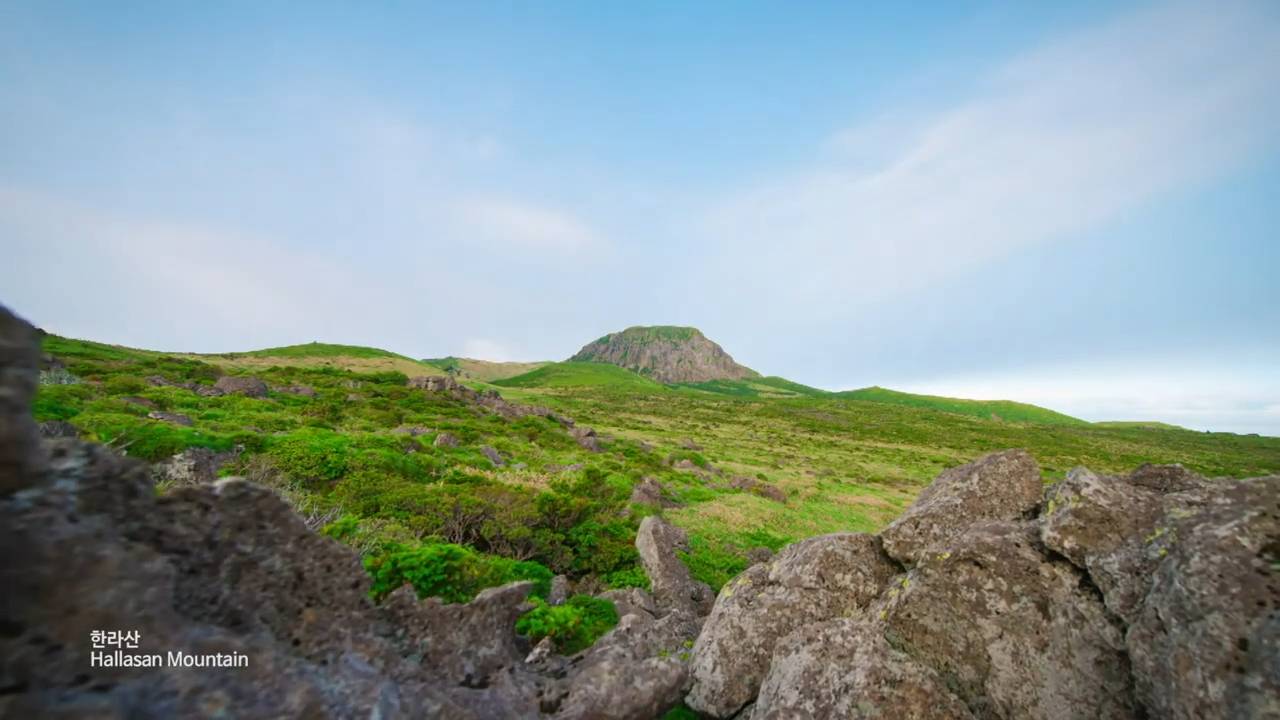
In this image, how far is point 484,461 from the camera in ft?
99.1

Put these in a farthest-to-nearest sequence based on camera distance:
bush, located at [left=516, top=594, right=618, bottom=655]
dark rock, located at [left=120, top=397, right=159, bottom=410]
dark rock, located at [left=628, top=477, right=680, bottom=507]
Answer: dark rock, located at [left=628, top=477, right=680, bottom=507] < dark rock, located at [left=120, top=397, right=159, bottom=410] < bush, located at [left=516, top=594, right=618, bottom=655]

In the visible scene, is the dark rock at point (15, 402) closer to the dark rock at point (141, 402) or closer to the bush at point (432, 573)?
the bush at point (432, 573)

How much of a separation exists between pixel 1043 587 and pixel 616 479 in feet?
87.3

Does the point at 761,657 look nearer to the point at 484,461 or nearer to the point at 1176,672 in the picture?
the point at 1176,672

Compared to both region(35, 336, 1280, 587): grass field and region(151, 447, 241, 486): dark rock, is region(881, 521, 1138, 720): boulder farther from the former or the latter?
region(151, 447, 241, 486): dark rock

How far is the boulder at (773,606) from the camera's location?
8828 millimetres

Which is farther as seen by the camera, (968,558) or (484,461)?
(484,461)

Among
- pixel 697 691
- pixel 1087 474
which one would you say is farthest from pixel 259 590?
pixel 1087 474

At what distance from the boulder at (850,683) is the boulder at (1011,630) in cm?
70

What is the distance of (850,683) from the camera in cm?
689

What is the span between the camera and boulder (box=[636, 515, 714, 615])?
53.7 feet

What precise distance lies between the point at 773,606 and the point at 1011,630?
3.66 metres

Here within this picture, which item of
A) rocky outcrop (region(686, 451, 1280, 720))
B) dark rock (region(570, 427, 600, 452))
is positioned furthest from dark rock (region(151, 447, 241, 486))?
dark rock (region(570, 427, 600, 452))

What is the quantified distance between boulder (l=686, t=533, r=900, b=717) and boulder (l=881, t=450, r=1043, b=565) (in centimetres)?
59
